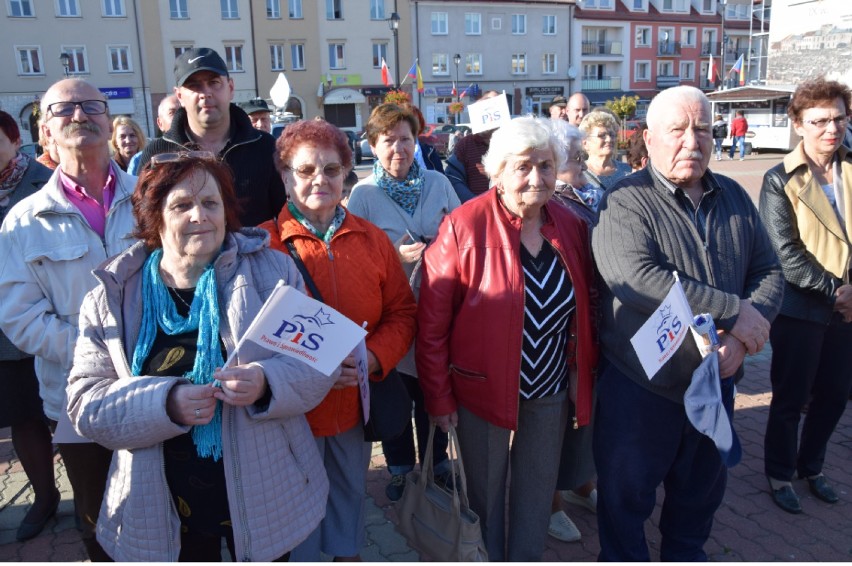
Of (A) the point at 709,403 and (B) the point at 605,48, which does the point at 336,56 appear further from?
(A) the point at 709,403

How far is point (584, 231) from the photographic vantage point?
2850 mm

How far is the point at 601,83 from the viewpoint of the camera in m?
48.3

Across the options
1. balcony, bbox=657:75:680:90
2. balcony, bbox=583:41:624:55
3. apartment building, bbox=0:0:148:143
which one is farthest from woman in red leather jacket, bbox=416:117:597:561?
balcony, bbox=657:75:680:90

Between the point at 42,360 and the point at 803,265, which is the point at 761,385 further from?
the point at 42,360

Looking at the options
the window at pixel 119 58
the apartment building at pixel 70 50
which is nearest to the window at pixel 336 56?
the apartment building at pixel 70 50

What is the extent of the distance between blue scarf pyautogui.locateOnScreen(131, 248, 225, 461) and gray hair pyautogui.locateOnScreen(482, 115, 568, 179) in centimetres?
124

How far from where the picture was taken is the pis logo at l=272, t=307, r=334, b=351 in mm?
2064

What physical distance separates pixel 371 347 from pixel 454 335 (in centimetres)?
38

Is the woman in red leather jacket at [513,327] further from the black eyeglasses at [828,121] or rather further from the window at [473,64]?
the window at [473,64]

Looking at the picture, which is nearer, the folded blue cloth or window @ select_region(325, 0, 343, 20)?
the folded blue cloth

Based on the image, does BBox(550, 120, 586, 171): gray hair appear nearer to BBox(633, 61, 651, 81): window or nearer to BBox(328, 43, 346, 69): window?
BBox(328, 43, 346, 69): window

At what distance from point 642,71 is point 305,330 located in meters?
53.5

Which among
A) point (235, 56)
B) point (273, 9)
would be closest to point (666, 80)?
point (273, 9)

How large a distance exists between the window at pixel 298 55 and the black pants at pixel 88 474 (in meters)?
38.4
